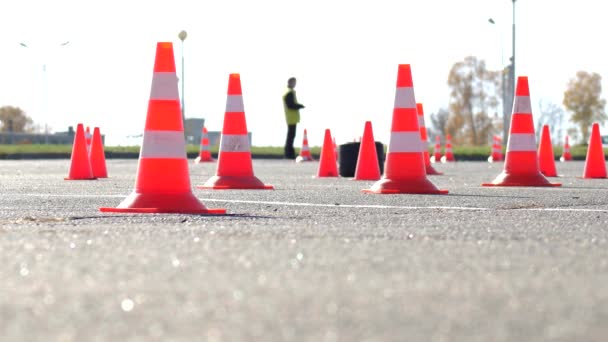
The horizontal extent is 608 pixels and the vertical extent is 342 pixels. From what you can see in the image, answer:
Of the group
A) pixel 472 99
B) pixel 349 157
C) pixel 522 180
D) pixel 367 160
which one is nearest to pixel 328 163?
pixel 349 157

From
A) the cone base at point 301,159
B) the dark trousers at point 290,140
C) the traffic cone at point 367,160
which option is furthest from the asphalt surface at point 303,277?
the cone base at point 301,159

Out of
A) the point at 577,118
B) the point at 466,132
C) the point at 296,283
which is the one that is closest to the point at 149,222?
the point at 296,283

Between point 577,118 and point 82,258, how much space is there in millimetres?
101465

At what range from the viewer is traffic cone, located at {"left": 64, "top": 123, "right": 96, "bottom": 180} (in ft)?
50.6

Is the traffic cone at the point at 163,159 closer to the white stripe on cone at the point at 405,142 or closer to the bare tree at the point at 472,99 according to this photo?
the white stripe on cone at the point at 405,142

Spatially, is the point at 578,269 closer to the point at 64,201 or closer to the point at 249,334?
the point at 249,334

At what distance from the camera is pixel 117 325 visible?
3.20 m

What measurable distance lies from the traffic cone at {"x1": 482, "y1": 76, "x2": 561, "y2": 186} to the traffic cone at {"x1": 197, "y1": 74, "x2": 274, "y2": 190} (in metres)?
2.71

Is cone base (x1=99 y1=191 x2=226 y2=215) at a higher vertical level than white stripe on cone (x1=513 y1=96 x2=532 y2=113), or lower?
lower

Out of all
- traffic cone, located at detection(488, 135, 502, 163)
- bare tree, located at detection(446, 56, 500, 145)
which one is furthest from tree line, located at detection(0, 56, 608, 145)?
traffic cone, located at detection(488, 135, 502, 163)

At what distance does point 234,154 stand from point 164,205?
4119mm

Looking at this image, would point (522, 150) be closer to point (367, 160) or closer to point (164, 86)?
point (367, 160)

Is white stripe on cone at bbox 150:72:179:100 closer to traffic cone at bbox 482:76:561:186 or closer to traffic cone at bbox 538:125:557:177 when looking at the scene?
traffic cone at bbox 482:76:561:186

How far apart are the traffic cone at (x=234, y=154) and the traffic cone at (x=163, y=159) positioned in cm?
337
